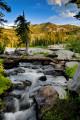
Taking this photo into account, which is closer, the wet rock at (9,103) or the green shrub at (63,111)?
the green shrub at (63,111)

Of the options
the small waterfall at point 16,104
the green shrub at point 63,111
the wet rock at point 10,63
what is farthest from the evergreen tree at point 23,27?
the green shrub at point 63,111

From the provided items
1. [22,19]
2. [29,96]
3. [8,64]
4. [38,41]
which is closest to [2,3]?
[29,96]

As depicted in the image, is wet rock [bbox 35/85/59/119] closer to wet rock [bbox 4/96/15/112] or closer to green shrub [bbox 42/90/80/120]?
green shrub [bbox 42/90/80/120]

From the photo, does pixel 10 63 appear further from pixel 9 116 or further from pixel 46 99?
pixel 46 99

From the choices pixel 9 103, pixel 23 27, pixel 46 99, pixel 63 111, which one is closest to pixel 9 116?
pixel 9 103

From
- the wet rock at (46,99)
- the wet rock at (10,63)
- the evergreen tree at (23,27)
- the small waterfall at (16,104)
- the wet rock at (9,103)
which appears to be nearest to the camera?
the wet rock at (46,99)

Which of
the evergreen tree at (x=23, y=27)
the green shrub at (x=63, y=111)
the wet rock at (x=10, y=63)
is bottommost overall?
the green shrub at (x=63, y=111)

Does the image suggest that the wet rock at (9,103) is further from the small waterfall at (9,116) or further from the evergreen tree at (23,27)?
the evergreen tree at (23,27)

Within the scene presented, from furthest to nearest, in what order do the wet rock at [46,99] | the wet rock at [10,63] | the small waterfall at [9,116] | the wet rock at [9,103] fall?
the wet rock at [10,63] < the wet rock at [9,103] < the small waterfall at [9,116] < the wet rock at [46,99]

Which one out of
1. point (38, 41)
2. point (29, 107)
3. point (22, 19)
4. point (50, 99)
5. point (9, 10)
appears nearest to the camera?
point (50, 99)

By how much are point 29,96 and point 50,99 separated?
230 cm

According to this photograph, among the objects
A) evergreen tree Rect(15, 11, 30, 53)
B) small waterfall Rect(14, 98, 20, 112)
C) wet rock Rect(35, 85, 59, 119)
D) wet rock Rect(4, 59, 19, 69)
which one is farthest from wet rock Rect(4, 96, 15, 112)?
evergreen tree Rect(15, 11, 30, 53)

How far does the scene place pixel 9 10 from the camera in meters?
6.46

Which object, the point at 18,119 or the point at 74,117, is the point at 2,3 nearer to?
the point at 18,119
